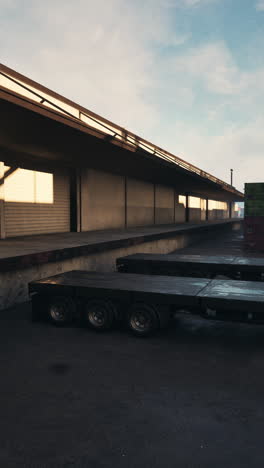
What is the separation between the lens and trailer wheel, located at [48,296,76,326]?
783 centimetres

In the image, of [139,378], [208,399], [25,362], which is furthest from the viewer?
[25,362]

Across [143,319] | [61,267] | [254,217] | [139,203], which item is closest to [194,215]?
[139,203]

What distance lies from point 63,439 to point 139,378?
172 cm

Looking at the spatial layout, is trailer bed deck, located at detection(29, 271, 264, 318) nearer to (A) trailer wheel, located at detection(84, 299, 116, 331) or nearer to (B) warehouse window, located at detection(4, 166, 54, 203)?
(A) trailer wheel, located at detection(84, 299, 116, 331)

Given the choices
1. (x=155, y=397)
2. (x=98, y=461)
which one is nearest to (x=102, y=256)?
(x=155, y=397)

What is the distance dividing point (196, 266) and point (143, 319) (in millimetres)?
4557

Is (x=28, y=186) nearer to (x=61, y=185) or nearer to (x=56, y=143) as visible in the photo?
(x=61, y=185)

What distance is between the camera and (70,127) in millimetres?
11805

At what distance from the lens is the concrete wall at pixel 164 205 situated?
32.8m

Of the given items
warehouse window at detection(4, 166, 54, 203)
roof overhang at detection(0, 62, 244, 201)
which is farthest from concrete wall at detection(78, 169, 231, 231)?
warehouse window at detection(4, 166, 54, 203)

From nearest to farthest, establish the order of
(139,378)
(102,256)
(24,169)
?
(139,378) < (102,256) < (24,169)

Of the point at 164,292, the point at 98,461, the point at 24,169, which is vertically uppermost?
the point at 24,169

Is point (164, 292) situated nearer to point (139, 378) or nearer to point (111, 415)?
point (139, 378)

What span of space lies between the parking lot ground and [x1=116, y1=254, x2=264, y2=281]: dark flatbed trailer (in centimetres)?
374
